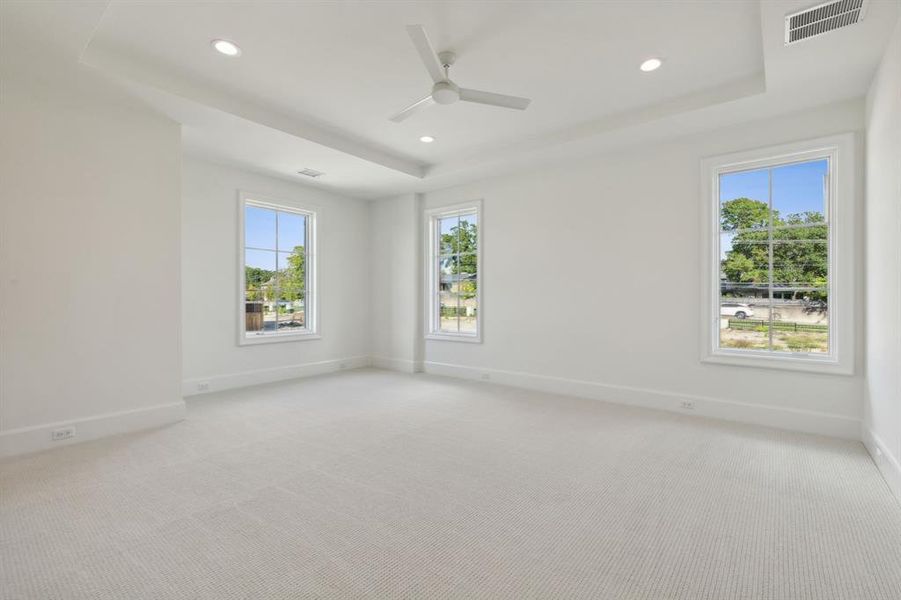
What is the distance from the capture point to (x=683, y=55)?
3.11 metres

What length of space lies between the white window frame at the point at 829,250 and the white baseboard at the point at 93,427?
5.11 meters

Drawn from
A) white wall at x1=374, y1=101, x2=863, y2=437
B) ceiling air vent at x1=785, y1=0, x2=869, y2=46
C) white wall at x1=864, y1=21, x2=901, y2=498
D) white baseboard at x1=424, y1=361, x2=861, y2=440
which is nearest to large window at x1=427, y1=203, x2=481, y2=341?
white wall at x1=374, y1=101, x2=863, y2=437

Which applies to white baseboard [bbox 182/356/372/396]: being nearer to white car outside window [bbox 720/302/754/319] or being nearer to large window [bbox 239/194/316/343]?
large window [bbox 239/194/316/343]

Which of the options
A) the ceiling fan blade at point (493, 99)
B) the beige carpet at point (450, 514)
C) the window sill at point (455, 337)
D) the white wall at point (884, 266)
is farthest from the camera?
the window sill at point (455, 337)

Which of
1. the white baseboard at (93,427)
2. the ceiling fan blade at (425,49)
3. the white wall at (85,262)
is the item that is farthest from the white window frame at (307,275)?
the ceiling fan blade at (425,49)

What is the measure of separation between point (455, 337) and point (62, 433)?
4255 millimetres

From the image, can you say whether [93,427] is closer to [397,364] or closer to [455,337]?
[397,364]

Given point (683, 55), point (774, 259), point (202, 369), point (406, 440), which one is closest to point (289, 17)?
point (683, 55)

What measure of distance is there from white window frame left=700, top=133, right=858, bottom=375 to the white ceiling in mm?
405

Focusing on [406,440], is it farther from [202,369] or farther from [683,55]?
[683,55]

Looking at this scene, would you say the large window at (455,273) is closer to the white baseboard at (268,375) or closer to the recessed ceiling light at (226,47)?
the white baseboard at (268,375)

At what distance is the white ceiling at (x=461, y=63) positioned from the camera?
2637mm

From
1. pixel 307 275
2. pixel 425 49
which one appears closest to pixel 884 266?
pixel 425 49

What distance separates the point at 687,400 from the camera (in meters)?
4.24
